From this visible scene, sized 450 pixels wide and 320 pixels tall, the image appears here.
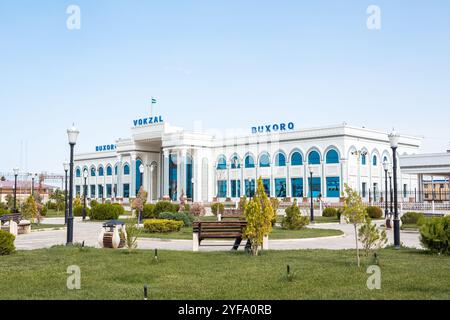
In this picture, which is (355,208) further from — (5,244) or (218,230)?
(5,244)

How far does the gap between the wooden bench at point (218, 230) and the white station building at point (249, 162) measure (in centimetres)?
3196

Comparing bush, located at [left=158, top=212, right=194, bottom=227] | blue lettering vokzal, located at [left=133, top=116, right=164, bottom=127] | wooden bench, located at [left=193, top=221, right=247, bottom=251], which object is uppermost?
blue lettering vokzal, located at [left=133, top=116, right=164, bottom=127]

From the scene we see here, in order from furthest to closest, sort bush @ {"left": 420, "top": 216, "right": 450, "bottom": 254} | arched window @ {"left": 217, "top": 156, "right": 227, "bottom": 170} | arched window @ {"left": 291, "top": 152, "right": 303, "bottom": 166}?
arched window @ {"left": 217, "top": 156, "right": 227, "bottom": 170} < arched window @ {"left": 291, "top": 152, "right": 303, "bottom": 166} < bush @ {"left": 420, "top": 216, "right": 450, "bottom": 254}

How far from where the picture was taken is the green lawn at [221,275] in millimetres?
7957

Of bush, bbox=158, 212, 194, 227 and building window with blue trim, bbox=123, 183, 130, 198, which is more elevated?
building window with blue trim, bbox=123, 183, 130, 198

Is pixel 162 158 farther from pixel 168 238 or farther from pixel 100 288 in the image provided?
pixel 100 288

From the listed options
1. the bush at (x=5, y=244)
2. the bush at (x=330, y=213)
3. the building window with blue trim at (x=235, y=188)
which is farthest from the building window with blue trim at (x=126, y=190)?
the bush at (x=5, y=244)

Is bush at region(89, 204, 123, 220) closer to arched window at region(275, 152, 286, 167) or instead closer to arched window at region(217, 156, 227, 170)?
arched window at region(275, 152, 286, 167)

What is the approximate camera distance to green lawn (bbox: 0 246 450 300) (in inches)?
313

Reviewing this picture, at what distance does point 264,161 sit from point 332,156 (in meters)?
10.3

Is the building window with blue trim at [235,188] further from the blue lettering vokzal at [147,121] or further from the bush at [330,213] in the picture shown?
the bush at [330,213]

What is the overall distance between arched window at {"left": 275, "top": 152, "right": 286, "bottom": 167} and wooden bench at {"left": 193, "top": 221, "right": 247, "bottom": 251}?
156ft


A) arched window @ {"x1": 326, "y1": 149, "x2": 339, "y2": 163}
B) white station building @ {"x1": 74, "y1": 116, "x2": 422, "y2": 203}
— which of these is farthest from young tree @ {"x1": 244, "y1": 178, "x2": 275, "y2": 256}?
arched window @ {"x1": 326, "y1": 149, "x2": 339, "y2": 163}

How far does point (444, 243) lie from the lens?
498 inches
